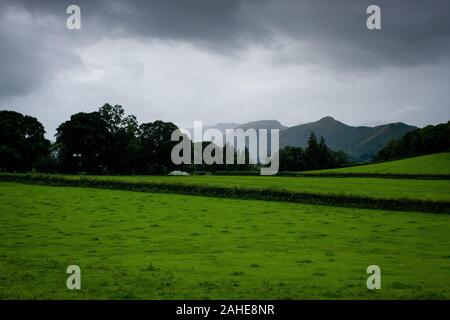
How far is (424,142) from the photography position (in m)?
137

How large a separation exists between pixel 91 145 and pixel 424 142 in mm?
106198

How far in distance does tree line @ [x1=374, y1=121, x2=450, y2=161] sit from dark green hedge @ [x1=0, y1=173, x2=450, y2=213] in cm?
9362

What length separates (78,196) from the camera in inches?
1939

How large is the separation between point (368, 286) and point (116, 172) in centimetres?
9638

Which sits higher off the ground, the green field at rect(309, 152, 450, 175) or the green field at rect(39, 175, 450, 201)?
the green field at rect(309, 152, 450, 175)

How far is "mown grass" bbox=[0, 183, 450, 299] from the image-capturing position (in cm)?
1525

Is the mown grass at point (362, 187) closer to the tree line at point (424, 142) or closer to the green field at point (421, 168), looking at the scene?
the green field at point (421, 168)

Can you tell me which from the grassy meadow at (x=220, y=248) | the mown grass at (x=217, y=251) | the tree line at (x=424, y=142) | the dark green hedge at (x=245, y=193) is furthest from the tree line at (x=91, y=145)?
the tree line at (x=424, y=142)

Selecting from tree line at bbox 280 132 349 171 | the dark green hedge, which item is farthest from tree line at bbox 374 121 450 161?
the dark green hedge

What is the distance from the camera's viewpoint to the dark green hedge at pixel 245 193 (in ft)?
141

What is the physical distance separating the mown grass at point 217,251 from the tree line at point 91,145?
54.7 metres

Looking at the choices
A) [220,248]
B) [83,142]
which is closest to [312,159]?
[83,142]

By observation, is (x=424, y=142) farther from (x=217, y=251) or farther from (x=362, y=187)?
(x=217, y=251)

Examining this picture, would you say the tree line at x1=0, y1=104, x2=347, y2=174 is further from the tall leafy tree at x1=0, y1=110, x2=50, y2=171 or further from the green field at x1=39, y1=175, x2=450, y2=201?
the green field at x1=39, y1=175, x2=450, y2=201
